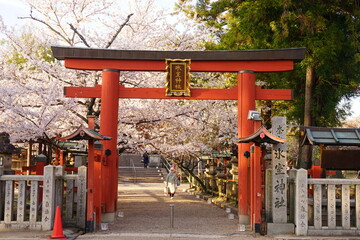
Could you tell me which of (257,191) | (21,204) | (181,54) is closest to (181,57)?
(181,54)

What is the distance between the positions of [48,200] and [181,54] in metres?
6.15

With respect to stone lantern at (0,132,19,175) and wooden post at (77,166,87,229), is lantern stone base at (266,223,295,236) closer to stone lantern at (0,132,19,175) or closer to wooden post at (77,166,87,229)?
wooden post at (77,166,87,229)

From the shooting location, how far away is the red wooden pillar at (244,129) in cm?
1322

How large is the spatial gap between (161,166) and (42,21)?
29612 mm

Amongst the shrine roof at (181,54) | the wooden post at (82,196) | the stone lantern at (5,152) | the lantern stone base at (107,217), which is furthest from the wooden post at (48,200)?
the shrine roof at (181,54)

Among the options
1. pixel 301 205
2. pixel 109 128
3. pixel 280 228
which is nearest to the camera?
pixel 301 205

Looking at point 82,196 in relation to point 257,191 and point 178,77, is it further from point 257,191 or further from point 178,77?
point 178,77

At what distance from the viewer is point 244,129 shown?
13.7 metres

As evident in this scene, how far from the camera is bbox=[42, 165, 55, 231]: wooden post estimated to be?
10922mm

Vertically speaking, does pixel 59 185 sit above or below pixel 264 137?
below

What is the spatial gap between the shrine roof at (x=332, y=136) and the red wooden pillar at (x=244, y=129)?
179 cm

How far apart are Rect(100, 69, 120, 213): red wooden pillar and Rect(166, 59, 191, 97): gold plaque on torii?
5.50 feet

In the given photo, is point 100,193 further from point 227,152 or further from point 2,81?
point 227,152

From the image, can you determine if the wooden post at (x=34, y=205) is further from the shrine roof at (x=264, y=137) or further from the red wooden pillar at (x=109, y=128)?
the shrine roof at (x=264, y=137)
